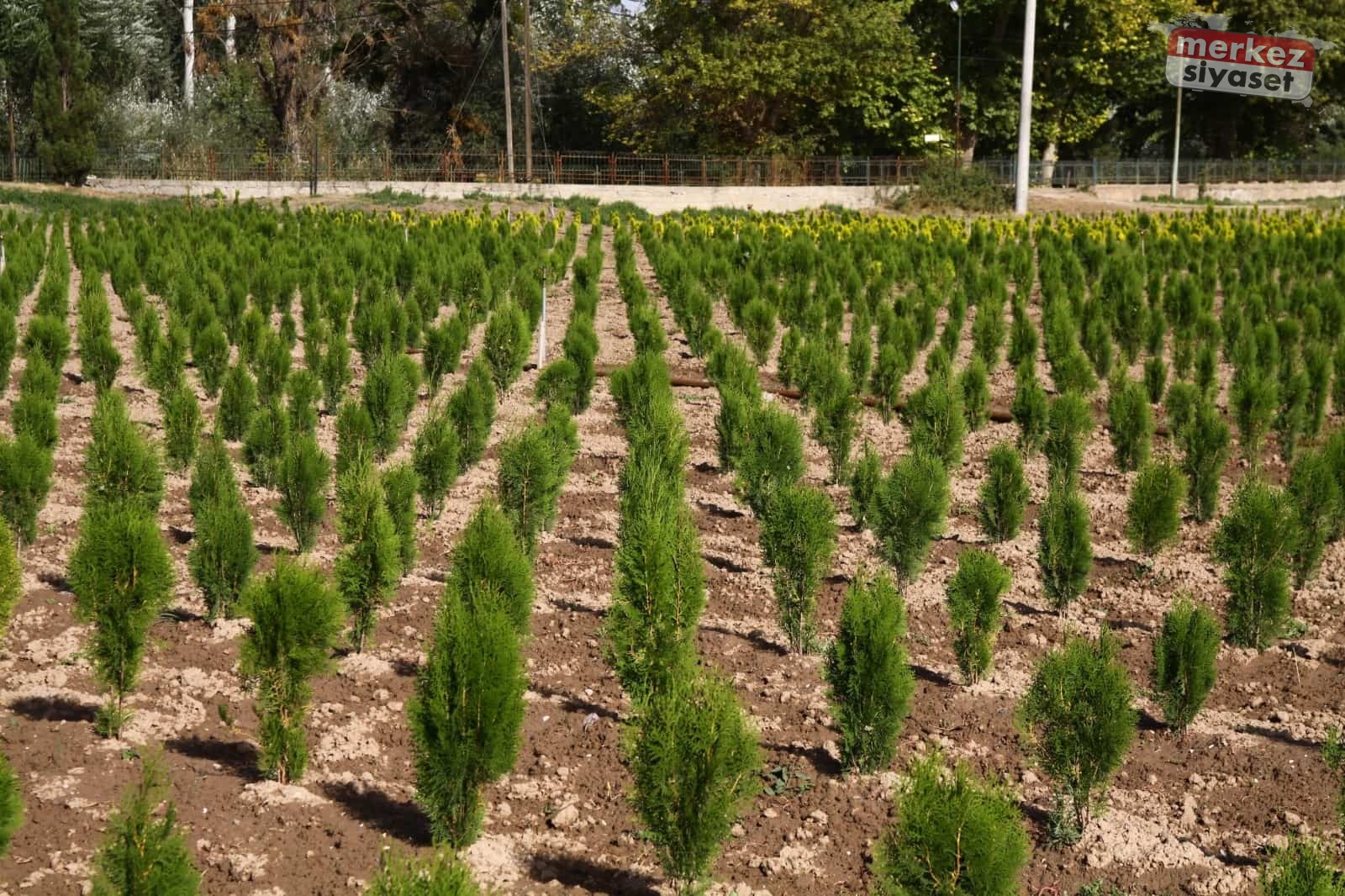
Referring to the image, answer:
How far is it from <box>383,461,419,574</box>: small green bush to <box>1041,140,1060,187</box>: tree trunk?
120ft

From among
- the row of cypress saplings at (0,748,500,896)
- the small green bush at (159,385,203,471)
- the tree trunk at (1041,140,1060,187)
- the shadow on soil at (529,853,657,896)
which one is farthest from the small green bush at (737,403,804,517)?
the tree trunk at (1041,140,1060,187)

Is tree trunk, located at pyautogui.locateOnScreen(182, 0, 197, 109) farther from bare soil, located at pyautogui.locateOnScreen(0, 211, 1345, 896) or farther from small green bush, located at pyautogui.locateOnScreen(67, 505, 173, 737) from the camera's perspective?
small green bush, located at pyautogui.locateOnScreen(67, 505, 173, 737)

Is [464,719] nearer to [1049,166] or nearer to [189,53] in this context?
[1049,166]

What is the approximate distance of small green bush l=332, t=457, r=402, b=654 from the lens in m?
5.54

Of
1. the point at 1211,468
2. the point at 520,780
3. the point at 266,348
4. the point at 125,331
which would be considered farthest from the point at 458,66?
the point at 520,780

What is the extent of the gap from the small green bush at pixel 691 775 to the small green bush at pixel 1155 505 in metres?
3.40

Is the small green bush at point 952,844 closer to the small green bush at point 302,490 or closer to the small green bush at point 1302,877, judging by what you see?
the small green bush at point 1302,877

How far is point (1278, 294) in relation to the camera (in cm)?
1373

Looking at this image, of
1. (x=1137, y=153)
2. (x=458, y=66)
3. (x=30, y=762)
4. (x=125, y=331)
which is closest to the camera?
(x=30, y=762)

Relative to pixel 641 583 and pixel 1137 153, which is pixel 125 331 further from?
pixel 1137 153

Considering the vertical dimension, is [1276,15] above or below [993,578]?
above

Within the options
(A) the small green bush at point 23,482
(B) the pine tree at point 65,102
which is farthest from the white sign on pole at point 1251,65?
(A) the small green bush at point 23,482

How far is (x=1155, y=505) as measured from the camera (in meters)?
6.92

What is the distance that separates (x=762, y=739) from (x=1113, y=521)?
349 centimetres
